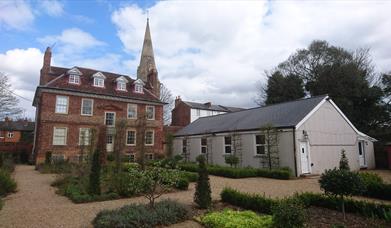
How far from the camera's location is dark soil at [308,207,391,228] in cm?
641

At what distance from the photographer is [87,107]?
92.8ft

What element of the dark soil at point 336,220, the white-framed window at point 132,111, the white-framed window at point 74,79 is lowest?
the dark soil at point 336,220

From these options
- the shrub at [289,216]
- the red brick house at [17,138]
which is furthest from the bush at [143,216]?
the red brick house at [17,138]

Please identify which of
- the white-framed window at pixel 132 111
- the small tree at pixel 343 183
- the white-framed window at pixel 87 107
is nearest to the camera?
the small tree at pixel 343 183

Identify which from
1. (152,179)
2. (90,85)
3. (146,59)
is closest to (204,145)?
(90,85)

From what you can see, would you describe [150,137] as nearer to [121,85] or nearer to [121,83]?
[121,85]

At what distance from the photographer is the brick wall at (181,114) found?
4525 centimetres

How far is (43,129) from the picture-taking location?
25422 mm

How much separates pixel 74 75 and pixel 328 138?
82.3ft

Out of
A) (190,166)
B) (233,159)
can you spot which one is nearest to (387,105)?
(233,159)

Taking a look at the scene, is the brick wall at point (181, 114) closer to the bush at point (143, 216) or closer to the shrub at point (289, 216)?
the bush at point (143, 216)

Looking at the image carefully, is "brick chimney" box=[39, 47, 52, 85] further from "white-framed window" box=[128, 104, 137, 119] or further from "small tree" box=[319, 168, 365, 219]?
"small tree" box=[319, 168, 365, 219]

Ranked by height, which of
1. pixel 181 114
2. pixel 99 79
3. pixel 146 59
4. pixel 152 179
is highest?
pixel 146 59

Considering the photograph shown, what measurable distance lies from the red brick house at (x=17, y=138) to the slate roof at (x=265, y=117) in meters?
19.4
